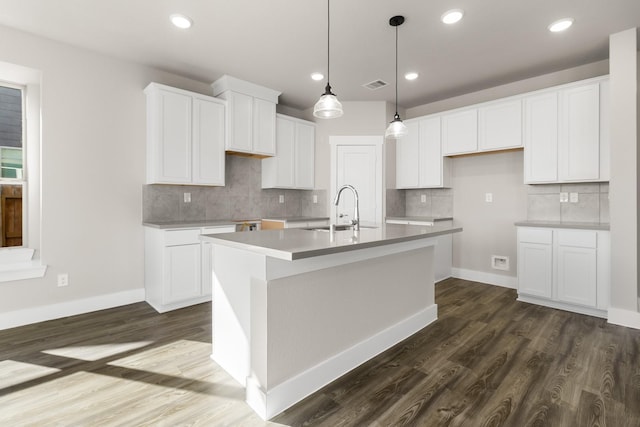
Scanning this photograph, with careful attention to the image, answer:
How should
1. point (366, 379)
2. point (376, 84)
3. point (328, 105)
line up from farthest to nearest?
1. point (376, 84)
2. point (328, 105)
3. point (366, 379)

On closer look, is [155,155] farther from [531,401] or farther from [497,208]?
[497,208]

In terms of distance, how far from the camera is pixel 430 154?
4.80 metres

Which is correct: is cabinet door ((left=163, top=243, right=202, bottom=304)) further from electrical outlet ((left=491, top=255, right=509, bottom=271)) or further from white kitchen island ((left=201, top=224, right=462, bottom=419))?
electrical outlet ((left=491, top=255, right=509, bottom=271))

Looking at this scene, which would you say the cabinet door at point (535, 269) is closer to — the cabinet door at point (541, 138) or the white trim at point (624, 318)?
the white trim at point (624, 318)

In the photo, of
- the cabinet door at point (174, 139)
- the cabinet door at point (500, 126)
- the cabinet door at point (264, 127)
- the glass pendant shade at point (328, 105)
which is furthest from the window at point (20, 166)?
the cabinet door at point (500, 126)

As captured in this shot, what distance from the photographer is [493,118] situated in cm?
413

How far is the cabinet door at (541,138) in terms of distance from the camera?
367 centimetres

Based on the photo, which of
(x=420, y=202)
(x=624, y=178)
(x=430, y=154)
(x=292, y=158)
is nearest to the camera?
(x=624, y=178)

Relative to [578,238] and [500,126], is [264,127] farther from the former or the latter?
[578,238]

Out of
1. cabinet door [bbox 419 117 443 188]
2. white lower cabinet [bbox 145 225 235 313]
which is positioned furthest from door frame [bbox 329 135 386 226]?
white lower cabinet [bbox 145 225 235 313]

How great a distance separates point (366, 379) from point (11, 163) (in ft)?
12.8

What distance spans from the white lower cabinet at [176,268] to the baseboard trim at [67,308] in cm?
19

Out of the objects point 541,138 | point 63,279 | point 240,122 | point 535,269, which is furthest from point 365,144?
point 63,279

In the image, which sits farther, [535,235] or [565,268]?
[535,235]
